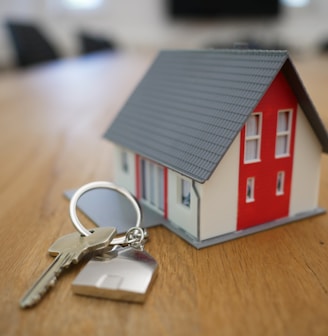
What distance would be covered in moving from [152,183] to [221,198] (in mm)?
159

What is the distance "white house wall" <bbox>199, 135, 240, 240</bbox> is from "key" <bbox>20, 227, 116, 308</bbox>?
142mm

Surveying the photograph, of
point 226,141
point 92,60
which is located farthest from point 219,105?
point 92,60

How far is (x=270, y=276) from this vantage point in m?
0.53

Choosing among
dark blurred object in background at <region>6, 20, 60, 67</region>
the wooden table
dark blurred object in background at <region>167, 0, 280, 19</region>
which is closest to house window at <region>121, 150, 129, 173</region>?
the wooden table

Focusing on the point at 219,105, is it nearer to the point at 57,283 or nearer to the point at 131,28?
the point at 57,283

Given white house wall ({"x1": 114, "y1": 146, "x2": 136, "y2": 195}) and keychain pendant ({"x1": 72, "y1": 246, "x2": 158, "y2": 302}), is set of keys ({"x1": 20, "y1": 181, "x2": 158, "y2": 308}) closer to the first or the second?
keychain pendant ({"x1": 72, "y1": 246, "x2": 158, "y2": 302})

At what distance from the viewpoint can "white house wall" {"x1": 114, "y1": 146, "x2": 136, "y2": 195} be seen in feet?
2.63

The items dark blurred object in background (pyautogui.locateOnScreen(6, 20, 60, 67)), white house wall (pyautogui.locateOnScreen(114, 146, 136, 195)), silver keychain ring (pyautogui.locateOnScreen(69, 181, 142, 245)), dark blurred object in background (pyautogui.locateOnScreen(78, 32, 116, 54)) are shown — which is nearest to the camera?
silver keychain ring (pyautogui.locateOnScreen(69, 181, 142, 245))

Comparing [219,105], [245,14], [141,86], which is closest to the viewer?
[219,105]

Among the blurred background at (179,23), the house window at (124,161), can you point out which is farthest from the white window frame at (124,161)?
the blurred background at (179,23)

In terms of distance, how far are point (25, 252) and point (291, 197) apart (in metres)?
0.44

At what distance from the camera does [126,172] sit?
0.83m

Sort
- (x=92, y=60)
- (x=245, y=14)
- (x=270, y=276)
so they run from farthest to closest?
(x=245, y=14), (x=92, y=60), (x=270, y=276)

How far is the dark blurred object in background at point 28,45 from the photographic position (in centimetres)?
332
